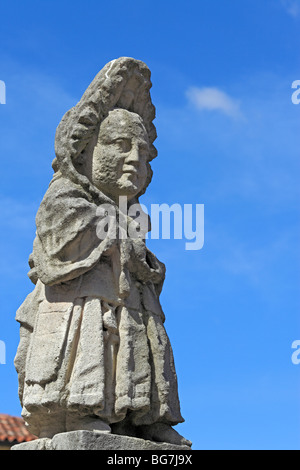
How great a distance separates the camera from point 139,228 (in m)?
8.13

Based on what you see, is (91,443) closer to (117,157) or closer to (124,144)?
(117,157)

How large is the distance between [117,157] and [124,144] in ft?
0.55

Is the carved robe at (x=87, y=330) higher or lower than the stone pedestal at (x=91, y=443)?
higher

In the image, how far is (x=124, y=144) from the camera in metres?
8.08

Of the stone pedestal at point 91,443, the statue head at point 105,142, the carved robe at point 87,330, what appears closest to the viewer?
the stone pedestal at point 91,443

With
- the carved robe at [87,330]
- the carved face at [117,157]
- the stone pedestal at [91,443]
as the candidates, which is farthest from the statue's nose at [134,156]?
the stone pedestal at [91,443]

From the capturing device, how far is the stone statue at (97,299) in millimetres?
7168

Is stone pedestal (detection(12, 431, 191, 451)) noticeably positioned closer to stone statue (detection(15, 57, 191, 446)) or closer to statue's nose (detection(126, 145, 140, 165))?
stone statue (detection(15, 57, 191, 446))

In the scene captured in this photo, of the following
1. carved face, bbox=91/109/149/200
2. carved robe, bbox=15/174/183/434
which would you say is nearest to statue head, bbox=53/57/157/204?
carved face, bbox=91/109/149/200

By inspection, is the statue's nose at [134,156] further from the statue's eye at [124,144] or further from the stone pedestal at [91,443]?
the stone pedestal at [91,443]

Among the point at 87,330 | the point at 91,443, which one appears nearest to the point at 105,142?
the point at 87,330

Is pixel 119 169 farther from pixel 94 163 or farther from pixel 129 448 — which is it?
pixel 129 448

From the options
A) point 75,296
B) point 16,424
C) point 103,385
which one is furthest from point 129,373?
Result: point 16,424

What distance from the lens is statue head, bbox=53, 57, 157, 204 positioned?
26.1 ft
